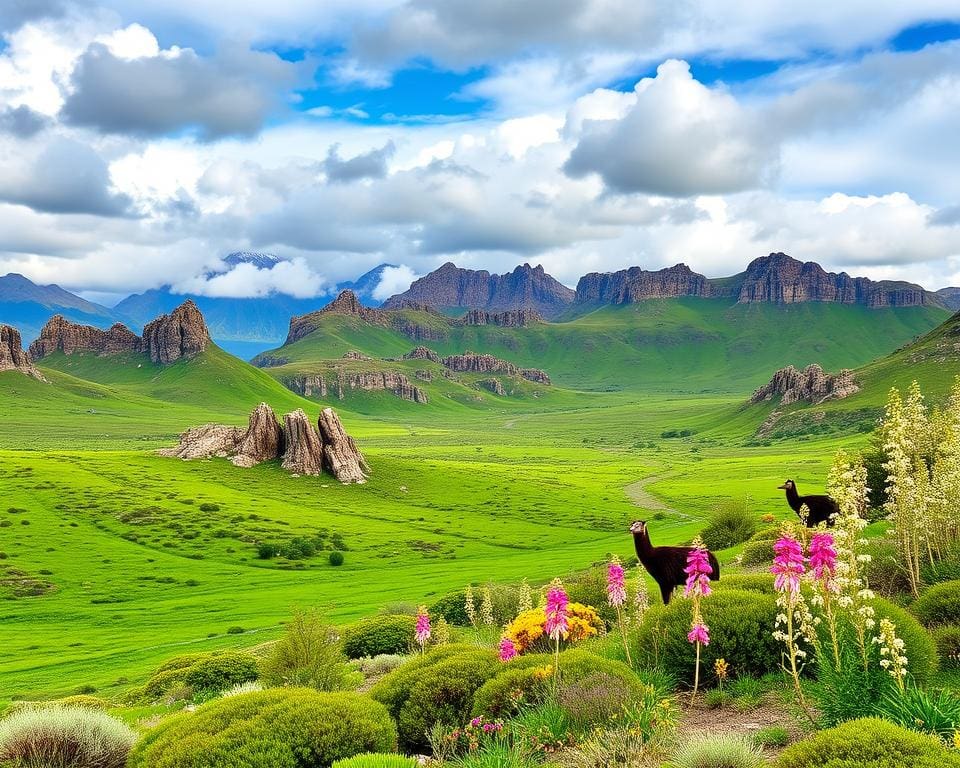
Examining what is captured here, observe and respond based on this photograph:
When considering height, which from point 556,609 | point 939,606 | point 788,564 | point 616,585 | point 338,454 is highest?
point 788,564

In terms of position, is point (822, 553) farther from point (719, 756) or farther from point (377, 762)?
point (377, 762)

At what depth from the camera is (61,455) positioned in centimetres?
15425

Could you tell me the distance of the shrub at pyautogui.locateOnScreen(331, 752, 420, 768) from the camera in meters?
11.3

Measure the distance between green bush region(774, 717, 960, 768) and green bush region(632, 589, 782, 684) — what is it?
6911 millimetres

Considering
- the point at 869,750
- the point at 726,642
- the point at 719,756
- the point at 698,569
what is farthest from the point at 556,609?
the point at 726,642

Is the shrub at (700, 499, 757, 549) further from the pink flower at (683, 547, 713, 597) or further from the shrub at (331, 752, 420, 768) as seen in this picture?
the shrub at (331, 752, 420, 768)

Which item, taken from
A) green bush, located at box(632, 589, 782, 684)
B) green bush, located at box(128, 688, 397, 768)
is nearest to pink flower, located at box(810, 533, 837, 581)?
green bush, located at box(632, 589, 782, 684)

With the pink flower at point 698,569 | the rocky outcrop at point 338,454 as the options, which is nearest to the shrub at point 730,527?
the pink flower at point 698,569

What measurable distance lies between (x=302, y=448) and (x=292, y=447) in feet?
10.5

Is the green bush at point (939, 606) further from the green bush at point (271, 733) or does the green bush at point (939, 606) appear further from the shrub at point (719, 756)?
the green bush at point (271, 733)

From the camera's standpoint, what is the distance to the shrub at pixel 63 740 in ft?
48.3

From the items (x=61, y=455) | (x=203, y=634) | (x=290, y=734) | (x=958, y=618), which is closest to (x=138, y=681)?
(x=203, y=634)

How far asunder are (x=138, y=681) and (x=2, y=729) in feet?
103

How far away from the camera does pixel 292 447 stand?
153 metres
